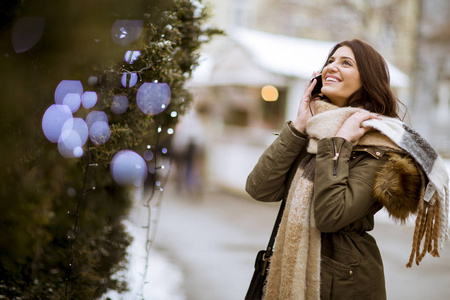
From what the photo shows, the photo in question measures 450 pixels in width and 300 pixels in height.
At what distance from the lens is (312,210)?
2070mm

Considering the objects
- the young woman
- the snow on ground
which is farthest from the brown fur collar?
the snow on ground

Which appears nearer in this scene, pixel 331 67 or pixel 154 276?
pixel 331 67

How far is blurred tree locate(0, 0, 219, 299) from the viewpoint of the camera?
182cm

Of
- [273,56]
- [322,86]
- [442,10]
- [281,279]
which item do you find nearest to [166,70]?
[322,86]

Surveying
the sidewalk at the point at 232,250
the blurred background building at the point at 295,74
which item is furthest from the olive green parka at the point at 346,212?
the blurred background building at the point at 295,74

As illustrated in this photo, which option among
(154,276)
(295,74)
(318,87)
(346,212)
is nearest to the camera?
(346,212)

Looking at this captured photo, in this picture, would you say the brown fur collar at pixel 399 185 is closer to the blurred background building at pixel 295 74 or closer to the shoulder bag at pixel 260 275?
the shoulder bag at pixel 260 275

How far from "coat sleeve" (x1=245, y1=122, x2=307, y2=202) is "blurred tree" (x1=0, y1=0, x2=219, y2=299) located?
0.78 metres

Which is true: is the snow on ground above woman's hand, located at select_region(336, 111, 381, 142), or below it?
below

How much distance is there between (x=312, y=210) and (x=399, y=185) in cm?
39

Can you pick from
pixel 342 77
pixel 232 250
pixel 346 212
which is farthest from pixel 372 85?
pixel 232 250

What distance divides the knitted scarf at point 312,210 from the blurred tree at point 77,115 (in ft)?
3.13

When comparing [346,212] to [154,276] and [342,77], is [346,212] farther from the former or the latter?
[154,276]

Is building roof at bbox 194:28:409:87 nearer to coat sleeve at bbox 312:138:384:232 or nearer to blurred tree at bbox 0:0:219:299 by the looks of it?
blurred tree at bbox 0:0:219:299
